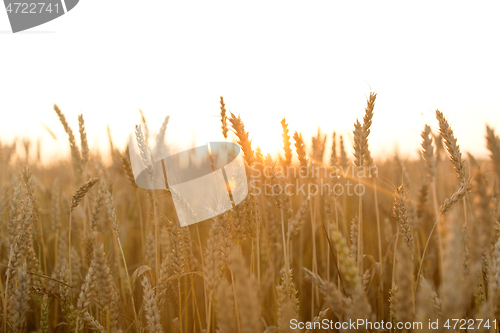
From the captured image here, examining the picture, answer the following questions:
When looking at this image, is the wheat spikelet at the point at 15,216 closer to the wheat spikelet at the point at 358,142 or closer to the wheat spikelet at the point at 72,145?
the wheat spikelet at the point at 72,145

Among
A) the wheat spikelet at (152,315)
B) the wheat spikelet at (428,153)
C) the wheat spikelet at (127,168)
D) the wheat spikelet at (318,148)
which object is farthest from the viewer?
the wheat spikelet at (318,148)

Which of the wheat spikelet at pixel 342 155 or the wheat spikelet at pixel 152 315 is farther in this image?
the wheat spikelet at pixel 342 155

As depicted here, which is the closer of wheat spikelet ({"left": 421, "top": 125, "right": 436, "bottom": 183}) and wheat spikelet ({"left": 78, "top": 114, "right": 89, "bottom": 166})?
wheat spikelet ({"left": 421, "top": 125, "right": 436, "bottom": 183})

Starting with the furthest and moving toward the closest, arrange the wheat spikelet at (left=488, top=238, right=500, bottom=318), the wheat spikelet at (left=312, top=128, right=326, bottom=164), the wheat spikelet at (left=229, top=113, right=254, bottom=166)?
the wheat spikelet at (left=312, top=128, right=326, bottom=164) < the wheat spikelet at (left=229, top=113, right=254, bottom=166) < the wheat spikelet at (left=488, top=238, right=500, bottom=318)

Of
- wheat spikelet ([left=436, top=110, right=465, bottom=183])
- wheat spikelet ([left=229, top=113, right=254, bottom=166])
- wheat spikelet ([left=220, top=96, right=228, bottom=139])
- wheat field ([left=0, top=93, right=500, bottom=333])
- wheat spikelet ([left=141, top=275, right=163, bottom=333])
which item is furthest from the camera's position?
wheat spikelet ([left=220, top=96, right=228, bottom=139])

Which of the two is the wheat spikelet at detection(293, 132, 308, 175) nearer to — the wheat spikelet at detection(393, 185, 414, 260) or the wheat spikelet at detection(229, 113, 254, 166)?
the wheat spikelet at detection(229, 113, 254, 166)

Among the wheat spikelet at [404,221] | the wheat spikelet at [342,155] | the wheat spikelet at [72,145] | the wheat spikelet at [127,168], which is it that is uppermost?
the wheat spikelet at [72,145]

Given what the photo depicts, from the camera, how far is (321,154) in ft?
8.13

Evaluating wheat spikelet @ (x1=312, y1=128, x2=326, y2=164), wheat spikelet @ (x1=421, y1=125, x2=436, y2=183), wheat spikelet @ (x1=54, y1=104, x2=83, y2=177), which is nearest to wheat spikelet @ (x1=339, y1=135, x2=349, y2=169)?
wheat spikelet @ (x1=312, y1=128, x2=326, y2=164)

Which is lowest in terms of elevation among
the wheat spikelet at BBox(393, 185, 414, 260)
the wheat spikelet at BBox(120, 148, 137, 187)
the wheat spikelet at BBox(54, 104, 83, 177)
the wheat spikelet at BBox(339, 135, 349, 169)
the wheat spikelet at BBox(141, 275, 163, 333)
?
the wheat spikelet at BBox(141, 275, 163, 333)

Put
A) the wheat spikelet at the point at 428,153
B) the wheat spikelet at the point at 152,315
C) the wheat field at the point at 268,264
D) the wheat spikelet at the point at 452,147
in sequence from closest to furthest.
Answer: the wheat field at the point at 268,264, the wheat spikelet at the point at 152,315, the wheat spikelet at the point at 452,147, the wheat spikelet at the point at 428,153

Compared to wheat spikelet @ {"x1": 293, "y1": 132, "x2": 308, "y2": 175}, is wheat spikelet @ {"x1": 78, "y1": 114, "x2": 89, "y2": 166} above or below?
above

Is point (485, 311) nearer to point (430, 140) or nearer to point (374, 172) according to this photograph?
point (430, 140)

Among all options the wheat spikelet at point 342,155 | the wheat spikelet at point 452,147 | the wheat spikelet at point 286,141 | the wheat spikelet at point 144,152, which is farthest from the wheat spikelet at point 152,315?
the wheat spikelet at point 342,155
